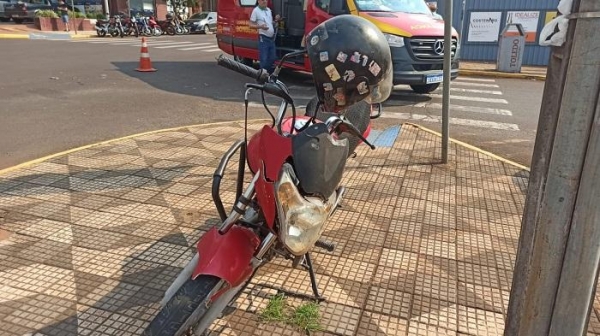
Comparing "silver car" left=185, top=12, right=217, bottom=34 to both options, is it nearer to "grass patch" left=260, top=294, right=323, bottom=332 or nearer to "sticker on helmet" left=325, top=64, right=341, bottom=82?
"grass patch" left=260, top=294, right=323, bottom=332

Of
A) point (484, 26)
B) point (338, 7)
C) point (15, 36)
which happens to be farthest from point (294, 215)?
point (15, 36)

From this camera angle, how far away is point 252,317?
2645mm

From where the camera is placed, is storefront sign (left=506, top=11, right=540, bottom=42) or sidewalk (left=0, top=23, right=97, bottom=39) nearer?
storefront sign (left=506, top=11, right=540, bottom=42)

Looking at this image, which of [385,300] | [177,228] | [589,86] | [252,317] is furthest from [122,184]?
[589,86]

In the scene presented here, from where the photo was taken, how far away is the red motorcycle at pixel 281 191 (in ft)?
6.00

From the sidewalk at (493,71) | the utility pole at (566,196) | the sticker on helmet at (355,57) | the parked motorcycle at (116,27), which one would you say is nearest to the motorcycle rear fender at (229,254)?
the sticker on helmet at (355,57)

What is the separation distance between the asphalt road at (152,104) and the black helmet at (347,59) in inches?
170

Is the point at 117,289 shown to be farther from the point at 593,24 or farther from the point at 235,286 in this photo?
the point at 593,24

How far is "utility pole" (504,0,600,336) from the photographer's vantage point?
1.47 m

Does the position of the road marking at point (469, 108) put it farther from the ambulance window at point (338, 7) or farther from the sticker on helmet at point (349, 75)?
the sticker on helmet at point (349, 75)

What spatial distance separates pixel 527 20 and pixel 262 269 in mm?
14801

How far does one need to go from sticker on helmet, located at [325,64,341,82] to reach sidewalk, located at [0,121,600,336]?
1374 mm

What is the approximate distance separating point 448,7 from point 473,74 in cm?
923

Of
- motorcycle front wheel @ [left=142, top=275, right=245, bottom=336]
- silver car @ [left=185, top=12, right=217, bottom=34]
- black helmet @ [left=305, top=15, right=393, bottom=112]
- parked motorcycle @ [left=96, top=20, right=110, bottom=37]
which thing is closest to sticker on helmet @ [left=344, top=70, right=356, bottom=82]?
black helmet @ [left=305, top=15, right=393, bottom=112]
